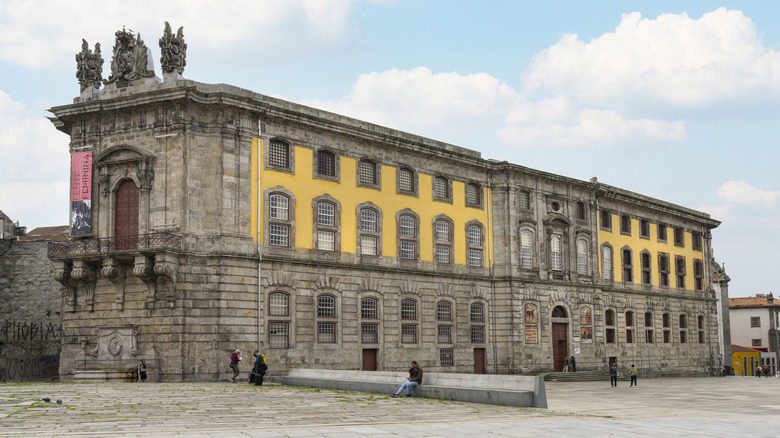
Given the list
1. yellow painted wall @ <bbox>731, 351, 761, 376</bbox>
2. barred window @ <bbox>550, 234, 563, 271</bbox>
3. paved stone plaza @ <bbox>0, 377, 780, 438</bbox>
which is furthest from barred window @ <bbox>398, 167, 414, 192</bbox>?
yellow painted wall @ <bbox>731, 351, 761, 376</bbox>

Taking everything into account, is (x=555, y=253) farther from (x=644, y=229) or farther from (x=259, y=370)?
(x=259, y=370)

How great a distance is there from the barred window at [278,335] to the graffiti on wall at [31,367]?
14629 millimetres

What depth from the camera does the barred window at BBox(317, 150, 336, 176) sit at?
41.8m

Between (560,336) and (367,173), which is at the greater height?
(367,173)

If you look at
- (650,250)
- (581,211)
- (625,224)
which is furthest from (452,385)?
(650,250)

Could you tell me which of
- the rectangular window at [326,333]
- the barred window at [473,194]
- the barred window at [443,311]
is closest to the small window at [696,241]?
the barred window at [473,194]

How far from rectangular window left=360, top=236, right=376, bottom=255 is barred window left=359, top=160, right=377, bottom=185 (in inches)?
112

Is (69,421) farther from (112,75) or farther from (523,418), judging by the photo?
(112,75)

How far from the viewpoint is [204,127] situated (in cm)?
3741

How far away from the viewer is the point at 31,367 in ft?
151

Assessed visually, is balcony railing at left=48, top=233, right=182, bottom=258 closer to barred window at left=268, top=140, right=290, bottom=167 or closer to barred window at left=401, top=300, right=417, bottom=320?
barred window at left=268, top=140, right=290, bottom=167

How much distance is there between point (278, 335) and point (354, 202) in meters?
8.19

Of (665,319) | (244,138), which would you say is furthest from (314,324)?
(665,319)

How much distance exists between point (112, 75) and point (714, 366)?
2141 inches
